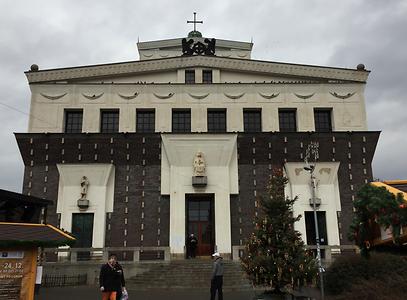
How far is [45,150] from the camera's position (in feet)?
102

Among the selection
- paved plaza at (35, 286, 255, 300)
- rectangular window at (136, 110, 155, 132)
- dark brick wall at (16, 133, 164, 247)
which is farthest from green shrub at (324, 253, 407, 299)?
rectangular window at (136, 110, 155, 132)

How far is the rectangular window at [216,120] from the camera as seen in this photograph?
108ft

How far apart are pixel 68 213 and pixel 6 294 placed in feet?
58.7

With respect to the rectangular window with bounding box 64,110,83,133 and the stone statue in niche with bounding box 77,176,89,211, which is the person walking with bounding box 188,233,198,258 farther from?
the rectangular window with bounding box 64,110,83,133

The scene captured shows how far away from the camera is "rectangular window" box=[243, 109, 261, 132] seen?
33094mm

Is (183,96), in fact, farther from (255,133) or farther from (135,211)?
(135,211)

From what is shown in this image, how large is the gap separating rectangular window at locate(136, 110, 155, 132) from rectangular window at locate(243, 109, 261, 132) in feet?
23.0

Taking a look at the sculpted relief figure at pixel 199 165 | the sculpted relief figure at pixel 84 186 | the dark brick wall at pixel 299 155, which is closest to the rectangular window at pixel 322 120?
the dark brick wall at pixel 299 155

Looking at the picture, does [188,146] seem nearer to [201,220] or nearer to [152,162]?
[152,162]

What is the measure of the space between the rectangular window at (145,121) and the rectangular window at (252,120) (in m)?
7.02

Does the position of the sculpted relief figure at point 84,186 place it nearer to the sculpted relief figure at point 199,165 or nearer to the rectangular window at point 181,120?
the rectangular window at point 181,120

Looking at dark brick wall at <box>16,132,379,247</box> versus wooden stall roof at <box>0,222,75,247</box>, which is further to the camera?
dark brick wall at <box>16,132,379,247</box>

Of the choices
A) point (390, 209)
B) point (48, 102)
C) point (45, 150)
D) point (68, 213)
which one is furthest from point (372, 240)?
point (48, 102)

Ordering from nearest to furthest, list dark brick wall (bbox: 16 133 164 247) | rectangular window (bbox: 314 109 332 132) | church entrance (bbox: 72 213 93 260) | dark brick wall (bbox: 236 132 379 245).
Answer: church entrance (bbox: 72 213 93 260) → dark brick wall (bbox: 16 133 164 247) → dark brick wall (bbox: 236 132 379 245) → rectangular window (bbox: 314 109 332 132)
